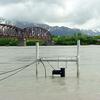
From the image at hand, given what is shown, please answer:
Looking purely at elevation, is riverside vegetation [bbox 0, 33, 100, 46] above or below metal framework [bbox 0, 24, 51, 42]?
below

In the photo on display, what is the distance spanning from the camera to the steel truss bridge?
557 ft

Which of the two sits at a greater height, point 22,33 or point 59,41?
point 22,33

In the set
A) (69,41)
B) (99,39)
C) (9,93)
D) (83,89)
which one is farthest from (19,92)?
(99,39)

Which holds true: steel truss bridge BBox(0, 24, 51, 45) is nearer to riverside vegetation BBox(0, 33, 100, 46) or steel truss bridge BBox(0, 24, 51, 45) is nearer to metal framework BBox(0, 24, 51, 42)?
metal framework BBox(0, 24, 51, 42)

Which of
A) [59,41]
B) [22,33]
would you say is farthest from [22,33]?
[59,41]

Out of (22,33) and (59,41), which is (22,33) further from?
(59,41)

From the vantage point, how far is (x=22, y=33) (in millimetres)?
178250

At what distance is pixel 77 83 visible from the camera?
749 inches

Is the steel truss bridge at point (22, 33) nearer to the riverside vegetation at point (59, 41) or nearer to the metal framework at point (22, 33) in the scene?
the metal framework at point (22, 33)

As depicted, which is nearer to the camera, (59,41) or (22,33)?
(59,41)

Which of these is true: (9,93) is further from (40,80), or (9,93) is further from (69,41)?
(69,41)

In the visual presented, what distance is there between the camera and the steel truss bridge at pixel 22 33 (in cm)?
16988

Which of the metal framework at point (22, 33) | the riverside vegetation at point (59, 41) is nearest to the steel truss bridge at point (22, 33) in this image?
the metal framework at point (22, 33)

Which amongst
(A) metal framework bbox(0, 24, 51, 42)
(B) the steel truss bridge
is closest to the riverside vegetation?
(B) the steel truss bridge
